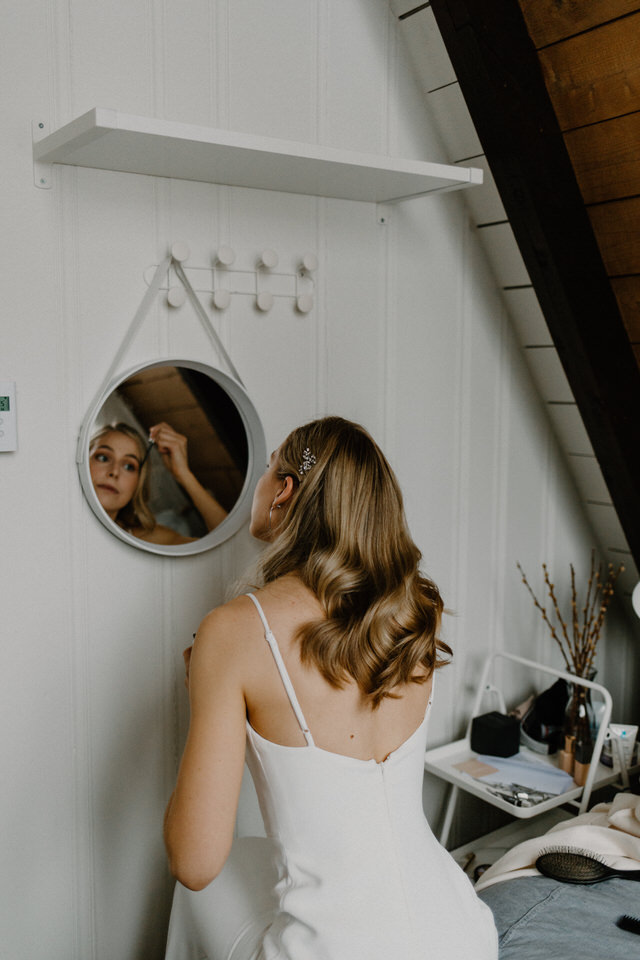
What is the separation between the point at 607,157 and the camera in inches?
72.5

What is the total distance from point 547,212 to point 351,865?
1353 millimetres

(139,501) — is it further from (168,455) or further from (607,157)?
(607,157)

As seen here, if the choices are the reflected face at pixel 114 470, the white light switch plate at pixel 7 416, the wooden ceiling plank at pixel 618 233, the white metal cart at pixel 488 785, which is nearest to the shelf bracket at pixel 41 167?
the white light switch plate at pixel 7 416

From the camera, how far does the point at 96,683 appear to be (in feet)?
5.75

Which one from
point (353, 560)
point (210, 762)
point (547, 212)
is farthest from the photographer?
point (547, 212)

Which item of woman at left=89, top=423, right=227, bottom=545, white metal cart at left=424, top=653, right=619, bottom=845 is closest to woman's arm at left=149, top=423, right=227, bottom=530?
woman at left=89, top=423, right=227, bottom=545

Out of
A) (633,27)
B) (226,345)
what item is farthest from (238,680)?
(633,27)

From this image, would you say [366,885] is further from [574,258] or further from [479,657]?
[574,258]

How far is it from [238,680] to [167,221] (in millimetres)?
933

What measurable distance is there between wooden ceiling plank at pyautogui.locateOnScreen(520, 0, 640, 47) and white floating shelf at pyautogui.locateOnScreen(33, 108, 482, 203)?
0.31 m

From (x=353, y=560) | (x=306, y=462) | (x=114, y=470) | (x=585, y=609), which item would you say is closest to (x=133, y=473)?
(x=114, y=470)

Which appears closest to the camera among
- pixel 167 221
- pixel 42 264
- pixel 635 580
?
pixel 42 264

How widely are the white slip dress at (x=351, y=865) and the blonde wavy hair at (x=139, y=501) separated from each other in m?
0.49

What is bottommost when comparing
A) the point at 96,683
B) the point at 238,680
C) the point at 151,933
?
the point at 151,933
